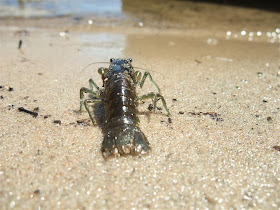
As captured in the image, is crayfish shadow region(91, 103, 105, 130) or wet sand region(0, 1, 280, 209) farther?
crayfish shadow region(91, 103, 105, 130)

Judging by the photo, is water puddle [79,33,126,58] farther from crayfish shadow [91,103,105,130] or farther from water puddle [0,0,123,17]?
water puddle [0,0,123,17]

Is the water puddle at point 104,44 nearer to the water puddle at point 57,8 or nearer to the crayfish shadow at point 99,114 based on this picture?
the crayfish shadow at point 99,114

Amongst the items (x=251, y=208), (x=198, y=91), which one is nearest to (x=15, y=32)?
(x=198, y=91)

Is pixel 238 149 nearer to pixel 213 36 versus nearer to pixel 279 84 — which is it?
pixel 279 84

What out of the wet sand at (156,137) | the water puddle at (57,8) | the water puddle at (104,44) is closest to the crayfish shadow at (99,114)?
the wet sand at (156,137)

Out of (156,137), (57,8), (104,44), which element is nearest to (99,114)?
(156,137)

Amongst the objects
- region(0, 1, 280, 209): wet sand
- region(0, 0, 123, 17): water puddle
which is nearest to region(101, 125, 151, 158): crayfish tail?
region(0, 1, 280, 209): wet sand

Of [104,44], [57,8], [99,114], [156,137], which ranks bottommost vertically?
[156,137]

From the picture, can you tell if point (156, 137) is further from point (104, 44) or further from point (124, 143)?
point (104, 44)
